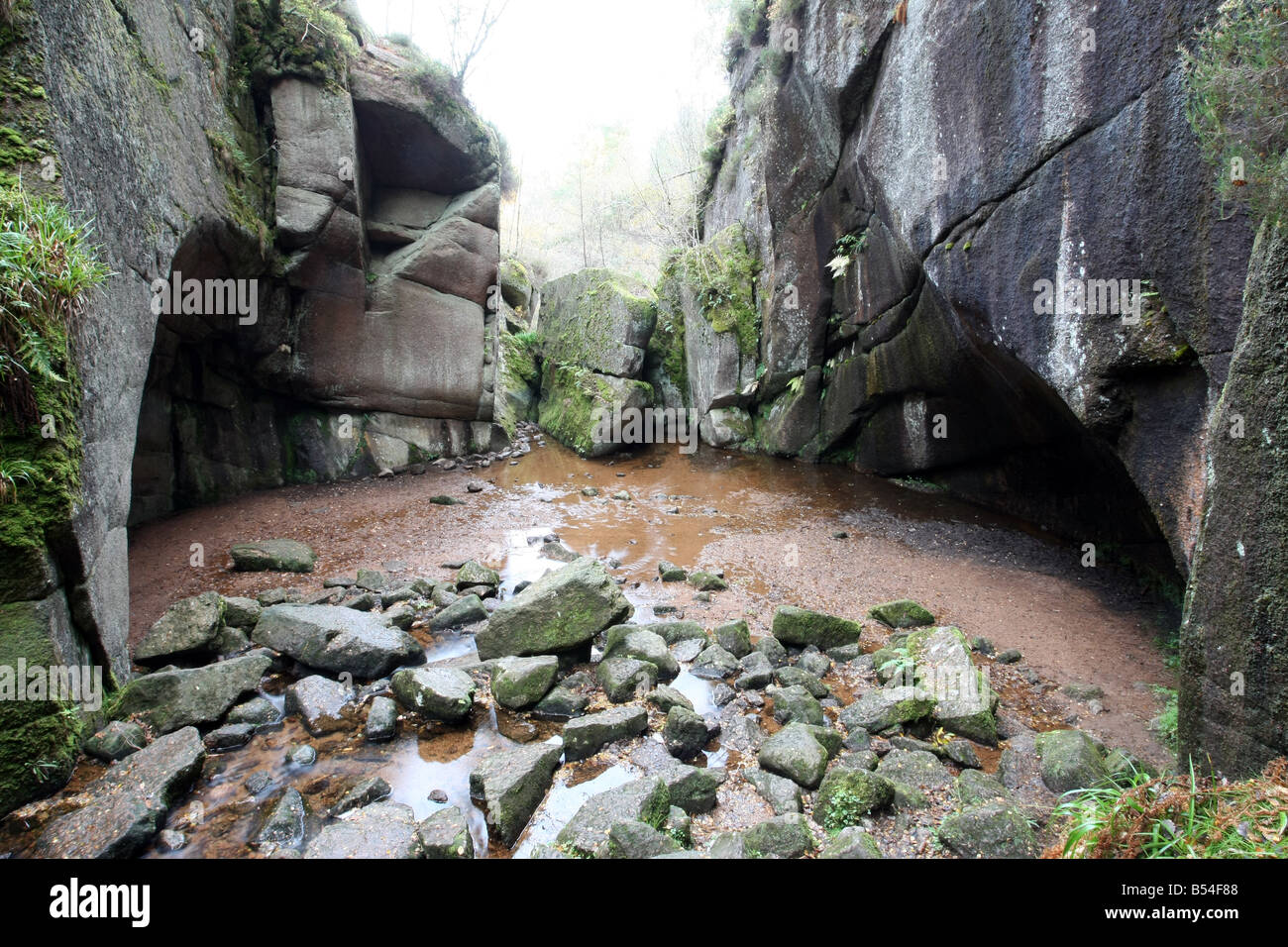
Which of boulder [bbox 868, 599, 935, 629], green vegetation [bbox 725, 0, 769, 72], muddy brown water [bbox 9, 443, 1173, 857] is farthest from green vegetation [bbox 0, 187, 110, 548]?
green vegetation [bbox 725, 0, 769, 72]

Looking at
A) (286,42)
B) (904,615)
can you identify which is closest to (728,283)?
(286,42)

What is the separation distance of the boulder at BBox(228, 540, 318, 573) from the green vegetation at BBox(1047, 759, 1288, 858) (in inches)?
312

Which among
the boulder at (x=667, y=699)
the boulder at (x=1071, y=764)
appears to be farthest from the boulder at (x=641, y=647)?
the boulder at (x=1071, y=764)

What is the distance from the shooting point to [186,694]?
4227 millimetres

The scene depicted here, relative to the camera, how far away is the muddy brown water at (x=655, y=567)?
3877 millimetres

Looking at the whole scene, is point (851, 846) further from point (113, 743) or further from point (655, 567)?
point (655, 567)

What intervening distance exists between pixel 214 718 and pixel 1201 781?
5844mm

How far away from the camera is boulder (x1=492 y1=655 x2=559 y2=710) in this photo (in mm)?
4613

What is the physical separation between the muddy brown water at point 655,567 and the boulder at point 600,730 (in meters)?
0.14

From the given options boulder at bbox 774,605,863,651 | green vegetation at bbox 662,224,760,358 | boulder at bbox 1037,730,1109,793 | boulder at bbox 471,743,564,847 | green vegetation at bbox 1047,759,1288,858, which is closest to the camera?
green vegetation at bbox 1047,759,1288,858

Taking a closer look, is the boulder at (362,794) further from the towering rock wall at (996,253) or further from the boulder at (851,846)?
the towering rock wall at (996,253)

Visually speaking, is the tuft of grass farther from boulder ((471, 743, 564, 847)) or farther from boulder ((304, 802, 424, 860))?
boulder ((471, 743, 564, 847))

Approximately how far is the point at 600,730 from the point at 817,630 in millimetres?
2584

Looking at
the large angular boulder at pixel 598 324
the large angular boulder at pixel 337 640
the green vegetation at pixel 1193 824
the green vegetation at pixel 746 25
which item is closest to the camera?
the green vegetation at pixel 1193 824
